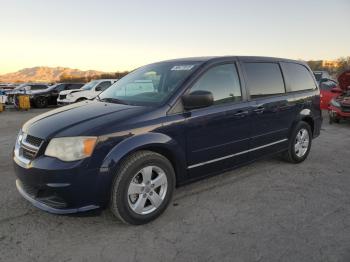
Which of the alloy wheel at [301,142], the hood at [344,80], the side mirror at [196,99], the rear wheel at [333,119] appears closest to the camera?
the side mirror at [196,99]

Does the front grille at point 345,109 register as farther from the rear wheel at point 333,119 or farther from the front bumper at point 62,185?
the front bumper at point 62,185

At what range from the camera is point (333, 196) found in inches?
166

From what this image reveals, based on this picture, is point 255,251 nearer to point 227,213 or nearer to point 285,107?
point 227,213

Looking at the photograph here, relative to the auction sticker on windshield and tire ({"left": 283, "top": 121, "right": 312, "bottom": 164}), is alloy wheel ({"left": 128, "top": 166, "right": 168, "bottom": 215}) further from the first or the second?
tire ({"left": 283, "top": 121, "right": 312, "bottom": 164})

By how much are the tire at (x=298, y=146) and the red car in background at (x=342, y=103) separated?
514 centimetres

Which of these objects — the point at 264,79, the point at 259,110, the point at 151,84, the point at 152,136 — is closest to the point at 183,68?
the point at 151,84

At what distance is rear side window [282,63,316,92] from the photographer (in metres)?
5.38

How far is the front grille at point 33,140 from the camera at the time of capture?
3221 millimetres

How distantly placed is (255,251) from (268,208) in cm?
100

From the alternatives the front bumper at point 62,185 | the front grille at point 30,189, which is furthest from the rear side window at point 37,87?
the front bumper at point 62,185

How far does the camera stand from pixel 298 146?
18.5ft

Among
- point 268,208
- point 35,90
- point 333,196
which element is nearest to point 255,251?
point 268,208

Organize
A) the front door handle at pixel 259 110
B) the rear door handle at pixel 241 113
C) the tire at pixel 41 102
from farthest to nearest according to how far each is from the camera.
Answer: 1. the tire at pixel 41 102
2. the front door handle at pixel 259 110
3. the rear door handle at pixel 241 113

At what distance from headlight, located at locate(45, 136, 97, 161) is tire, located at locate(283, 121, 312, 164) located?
3596 mm
